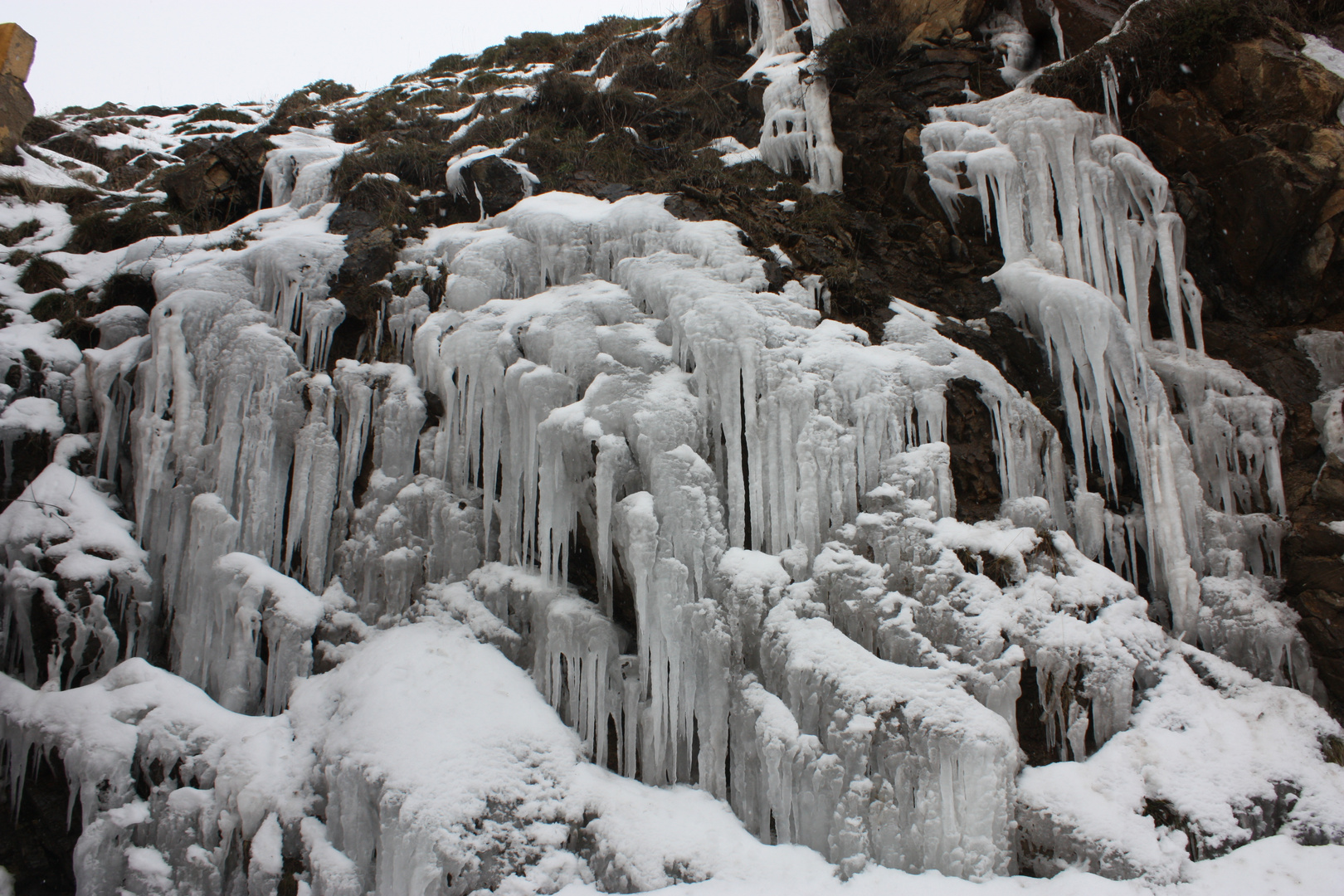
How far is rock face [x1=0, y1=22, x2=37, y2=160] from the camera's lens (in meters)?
10.4

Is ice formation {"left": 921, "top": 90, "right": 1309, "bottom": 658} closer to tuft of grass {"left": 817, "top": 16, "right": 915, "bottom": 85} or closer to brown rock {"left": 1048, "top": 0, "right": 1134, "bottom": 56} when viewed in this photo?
brown rock {"left": 1048, "top": 0, "right": 1134, "bottom": 56}

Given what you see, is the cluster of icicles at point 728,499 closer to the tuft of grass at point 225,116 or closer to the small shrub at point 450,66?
the tuft of grass at point 225,116

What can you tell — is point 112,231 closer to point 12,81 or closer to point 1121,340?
point 12,81

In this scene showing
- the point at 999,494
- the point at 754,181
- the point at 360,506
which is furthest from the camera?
the point at 754,181

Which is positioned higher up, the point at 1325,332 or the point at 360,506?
the point at 1325,332

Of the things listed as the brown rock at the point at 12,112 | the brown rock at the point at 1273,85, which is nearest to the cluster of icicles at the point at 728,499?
the brown rock at the point at 1273,85

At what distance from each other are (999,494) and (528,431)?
410cm

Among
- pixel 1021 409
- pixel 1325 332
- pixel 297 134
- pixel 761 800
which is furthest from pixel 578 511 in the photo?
pixel 297 134

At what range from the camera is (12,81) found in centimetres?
1102

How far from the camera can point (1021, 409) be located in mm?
6438

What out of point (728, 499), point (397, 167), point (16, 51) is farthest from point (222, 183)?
point (728, 499)

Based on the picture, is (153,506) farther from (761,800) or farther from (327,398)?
(761,800)

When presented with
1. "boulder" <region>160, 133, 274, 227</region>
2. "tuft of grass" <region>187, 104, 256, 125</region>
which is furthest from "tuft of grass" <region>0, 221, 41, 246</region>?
"tuft of grass" <region>187, 104, 256, 125</region>

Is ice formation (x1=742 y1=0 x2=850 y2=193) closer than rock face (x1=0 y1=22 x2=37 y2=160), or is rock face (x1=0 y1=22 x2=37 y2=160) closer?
ice formation (x1=742 y1=0 x2=850 y2=193)
